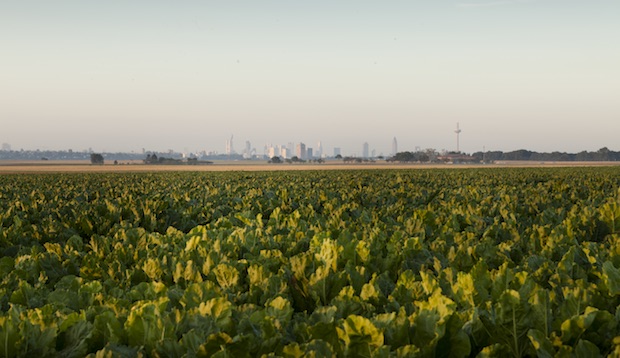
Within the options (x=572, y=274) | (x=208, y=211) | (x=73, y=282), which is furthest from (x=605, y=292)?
(x=208, y=211)

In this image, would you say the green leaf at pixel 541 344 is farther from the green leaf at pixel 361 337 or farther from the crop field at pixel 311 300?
the green leaf at pixel 361 337

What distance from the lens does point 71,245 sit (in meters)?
4.84

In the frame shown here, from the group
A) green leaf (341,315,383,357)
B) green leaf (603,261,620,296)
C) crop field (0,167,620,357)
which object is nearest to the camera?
green leaf (341,315,383,357)

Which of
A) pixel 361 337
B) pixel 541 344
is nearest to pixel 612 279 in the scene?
pixel 541 344

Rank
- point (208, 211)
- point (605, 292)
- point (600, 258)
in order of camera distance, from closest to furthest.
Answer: point (605, 292) < point (600, 258) < point (208, 211)

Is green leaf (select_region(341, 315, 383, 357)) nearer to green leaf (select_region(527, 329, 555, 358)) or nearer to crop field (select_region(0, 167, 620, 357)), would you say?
crop field (select_region(0, 167, 620, 357))

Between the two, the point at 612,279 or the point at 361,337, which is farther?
the point at 612,279

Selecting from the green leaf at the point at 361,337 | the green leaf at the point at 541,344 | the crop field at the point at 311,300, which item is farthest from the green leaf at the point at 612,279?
the green leaf at the point at 361,337

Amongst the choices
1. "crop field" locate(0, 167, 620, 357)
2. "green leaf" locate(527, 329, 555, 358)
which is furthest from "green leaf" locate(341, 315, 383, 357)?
"green leaf" locate(527, 329, 555, 358)

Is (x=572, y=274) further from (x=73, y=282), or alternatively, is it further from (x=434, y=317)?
(x=73, y=282)

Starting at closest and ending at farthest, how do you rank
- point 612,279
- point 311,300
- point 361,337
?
point 361,337 → point 612,279 → point 311,300

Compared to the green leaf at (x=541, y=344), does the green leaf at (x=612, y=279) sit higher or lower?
higher

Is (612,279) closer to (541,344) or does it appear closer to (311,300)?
(541,344)

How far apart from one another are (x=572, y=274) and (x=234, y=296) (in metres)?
2.13
